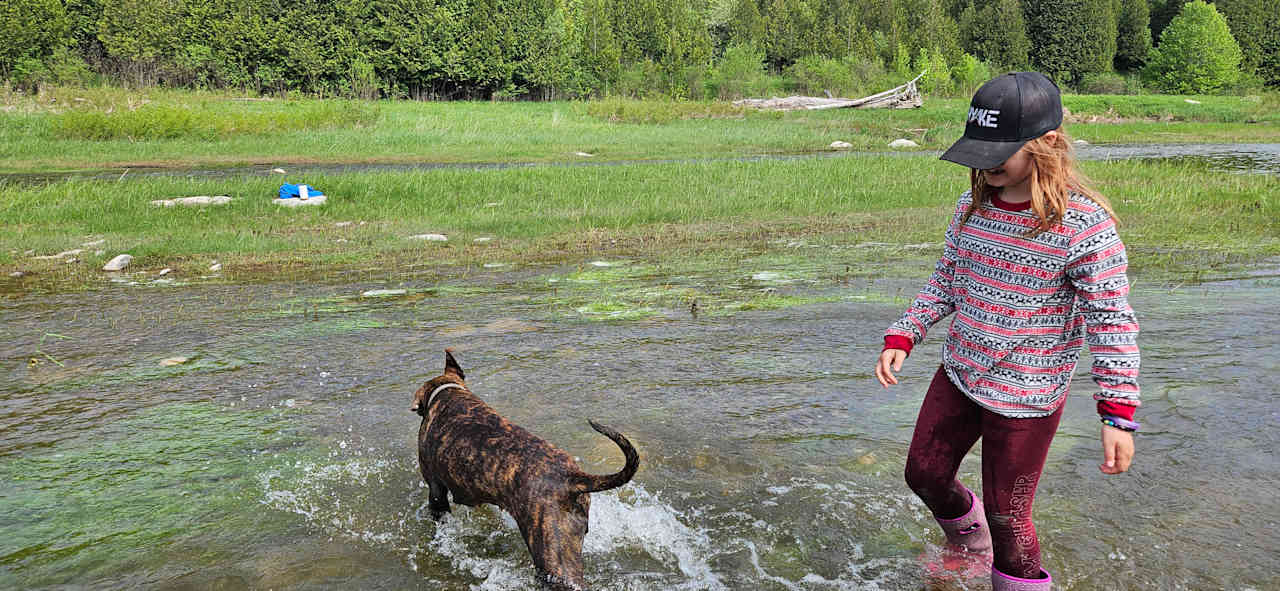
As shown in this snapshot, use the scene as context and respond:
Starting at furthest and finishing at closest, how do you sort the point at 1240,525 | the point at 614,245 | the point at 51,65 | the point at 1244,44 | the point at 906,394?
the point at 1244,44, the point at 51,65, the point at 614,245, the point at 906,394, the point at 1240,525

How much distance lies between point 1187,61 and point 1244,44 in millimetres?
10950

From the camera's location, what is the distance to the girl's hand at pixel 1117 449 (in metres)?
2.80

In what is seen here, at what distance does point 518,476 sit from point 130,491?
2.47 m

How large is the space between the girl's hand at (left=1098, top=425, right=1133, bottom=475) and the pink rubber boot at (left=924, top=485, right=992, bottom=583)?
945 mm

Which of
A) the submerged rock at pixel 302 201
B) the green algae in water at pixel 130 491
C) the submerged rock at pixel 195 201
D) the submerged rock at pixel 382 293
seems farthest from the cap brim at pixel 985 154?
the submerged rock at pixel 195 201

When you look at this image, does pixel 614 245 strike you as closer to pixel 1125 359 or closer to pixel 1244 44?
pixel 1125 359

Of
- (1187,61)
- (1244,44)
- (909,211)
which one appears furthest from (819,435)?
(1244,44)

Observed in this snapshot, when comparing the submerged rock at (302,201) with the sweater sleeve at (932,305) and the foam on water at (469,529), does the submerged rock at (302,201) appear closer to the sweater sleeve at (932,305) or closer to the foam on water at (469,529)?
the foam on water at (469,529)

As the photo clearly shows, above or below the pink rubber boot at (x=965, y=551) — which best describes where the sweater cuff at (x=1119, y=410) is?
above

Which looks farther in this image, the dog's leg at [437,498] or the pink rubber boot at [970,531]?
the dog's leg at [437,498]

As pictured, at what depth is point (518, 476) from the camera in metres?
3.46

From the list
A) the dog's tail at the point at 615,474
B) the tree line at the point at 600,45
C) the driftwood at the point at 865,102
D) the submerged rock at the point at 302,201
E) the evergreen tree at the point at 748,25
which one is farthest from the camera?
the evergreen tree at the point at 748,25

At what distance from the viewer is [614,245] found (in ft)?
39.3

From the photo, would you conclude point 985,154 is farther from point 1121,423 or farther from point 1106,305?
point 1121,423
